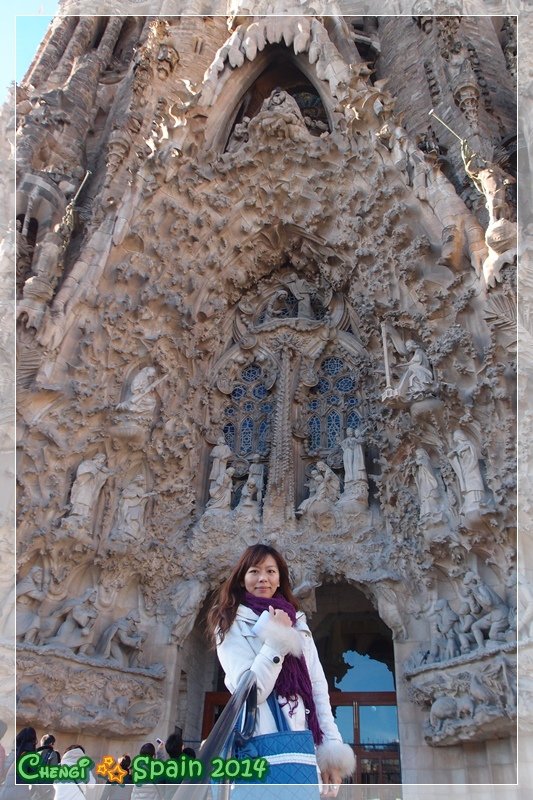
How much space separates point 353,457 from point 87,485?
3054mm

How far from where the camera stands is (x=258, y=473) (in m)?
7.82

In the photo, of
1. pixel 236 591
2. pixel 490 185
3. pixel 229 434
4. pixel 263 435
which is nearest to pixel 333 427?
pixel 263 435

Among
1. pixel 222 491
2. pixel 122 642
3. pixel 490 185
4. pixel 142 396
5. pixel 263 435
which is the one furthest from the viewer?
pixel 263 435

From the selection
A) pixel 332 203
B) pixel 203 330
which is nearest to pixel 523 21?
pixel 332 203

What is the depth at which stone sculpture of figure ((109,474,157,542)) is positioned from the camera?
6.72m

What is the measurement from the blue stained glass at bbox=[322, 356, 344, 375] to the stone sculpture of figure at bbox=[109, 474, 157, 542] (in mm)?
2988

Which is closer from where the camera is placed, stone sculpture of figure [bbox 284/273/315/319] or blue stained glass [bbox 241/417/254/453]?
blue stained glass [bbox 241/417/254/453]

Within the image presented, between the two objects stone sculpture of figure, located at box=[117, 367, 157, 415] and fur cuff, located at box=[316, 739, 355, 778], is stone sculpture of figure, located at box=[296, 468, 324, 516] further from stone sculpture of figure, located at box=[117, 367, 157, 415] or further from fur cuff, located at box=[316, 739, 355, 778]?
fur cuff, located at box=[316, 739, 355, 778]

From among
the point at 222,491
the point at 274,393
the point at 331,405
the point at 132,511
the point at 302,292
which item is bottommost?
the point at 132,511

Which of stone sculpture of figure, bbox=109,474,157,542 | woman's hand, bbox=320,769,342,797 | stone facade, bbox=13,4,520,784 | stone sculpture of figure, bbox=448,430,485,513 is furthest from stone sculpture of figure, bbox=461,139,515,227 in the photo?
woman's hand, bbox=320,769,342,797

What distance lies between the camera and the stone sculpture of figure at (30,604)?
578 centimetres

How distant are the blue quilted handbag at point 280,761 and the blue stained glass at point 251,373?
722 centimetres

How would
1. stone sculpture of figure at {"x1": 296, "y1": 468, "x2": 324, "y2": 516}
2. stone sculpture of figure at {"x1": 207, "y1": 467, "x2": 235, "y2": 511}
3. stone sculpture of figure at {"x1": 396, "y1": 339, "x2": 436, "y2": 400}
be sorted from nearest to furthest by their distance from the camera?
1. stone sculpture of figure at {"x1": 396, "y1": 339, "x2": 436, "y2": 400}
2. stone sculpture of figure at {"x1": 296, "y1": 468, "x2": 324, "y2": 516}
3. stone sculpture of figure at {"x1": 207, "y1": 467, "x2": 235, "y2": 511}

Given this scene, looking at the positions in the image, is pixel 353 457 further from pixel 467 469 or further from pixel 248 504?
pixel 467 469
